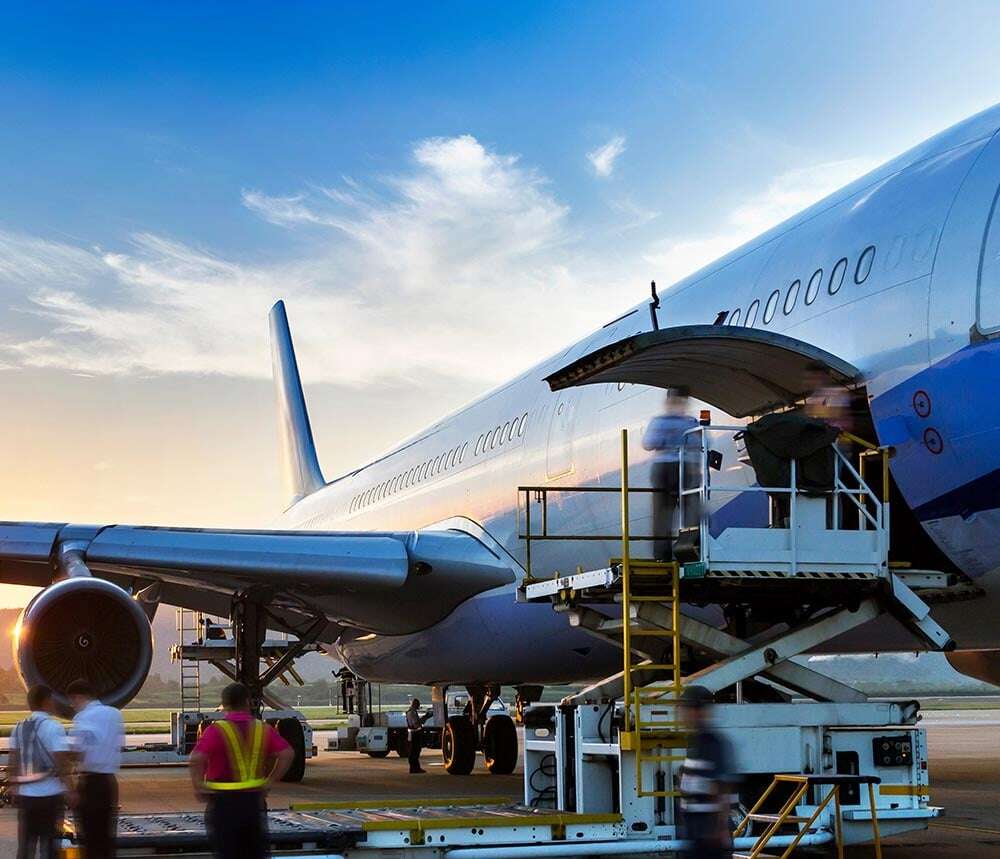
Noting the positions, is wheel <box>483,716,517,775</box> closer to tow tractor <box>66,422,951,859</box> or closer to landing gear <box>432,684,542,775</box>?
landing gear <box>432,684,542,775</box>

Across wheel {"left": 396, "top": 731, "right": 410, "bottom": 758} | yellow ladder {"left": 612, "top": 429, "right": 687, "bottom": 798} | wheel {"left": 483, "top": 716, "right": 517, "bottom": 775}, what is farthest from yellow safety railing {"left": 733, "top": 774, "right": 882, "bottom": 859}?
wheel {"left": 396, "top": 731, "right": 410, "bottom": 758}

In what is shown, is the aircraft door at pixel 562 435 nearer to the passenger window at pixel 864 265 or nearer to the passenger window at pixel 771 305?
the passenger window at pixel 771 305

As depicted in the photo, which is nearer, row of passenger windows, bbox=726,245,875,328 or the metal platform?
the metal platform

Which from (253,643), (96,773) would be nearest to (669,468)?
(96,773)

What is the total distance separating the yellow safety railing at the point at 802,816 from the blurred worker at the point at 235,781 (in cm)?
261

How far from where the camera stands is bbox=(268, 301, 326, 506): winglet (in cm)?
2995

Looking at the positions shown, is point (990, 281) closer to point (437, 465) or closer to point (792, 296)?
A: point (792, 296)

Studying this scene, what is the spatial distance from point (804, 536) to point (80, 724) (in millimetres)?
4212

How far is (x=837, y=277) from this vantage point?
369 inches

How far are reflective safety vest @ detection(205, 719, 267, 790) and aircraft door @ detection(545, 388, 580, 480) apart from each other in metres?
6.91

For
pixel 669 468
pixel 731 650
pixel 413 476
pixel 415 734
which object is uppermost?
pixel 413 476

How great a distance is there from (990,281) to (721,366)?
1776mm

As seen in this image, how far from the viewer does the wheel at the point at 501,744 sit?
19.3m

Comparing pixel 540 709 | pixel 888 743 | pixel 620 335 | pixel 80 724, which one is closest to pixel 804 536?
pixel 888 743
